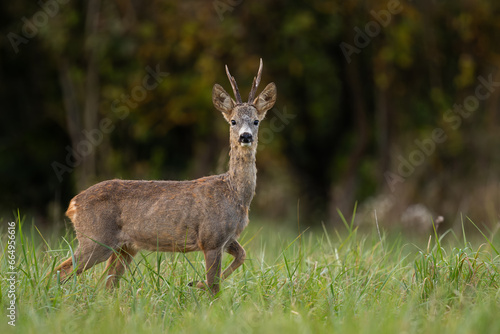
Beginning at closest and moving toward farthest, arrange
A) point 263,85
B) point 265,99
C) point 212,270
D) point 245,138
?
1. point 212,270
2. point 245,138
3. point 265,99
4. point 263,85

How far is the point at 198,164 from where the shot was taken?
51.2 ft

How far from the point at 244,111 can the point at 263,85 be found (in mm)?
8196

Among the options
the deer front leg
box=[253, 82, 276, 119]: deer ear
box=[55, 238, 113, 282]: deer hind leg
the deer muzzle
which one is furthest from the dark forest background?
box=[55, 238, 113, 282]: deer hind leg

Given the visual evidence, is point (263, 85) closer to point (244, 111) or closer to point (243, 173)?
point (244, 111)

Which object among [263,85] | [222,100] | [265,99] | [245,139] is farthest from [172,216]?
[263,85]

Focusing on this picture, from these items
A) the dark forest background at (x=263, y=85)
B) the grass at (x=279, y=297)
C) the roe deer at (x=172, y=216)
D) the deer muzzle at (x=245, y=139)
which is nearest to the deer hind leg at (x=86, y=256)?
the roe deer at (x=172, y=216)

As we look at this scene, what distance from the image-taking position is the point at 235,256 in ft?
20.0

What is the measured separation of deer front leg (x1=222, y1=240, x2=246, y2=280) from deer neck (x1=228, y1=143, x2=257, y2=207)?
1.15 feet

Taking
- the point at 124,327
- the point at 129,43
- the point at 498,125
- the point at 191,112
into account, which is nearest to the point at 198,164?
the point at 191,112

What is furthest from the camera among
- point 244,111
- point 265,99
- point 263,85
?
point 263,85

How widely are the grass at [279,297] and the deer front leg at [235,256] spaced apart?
112 mm

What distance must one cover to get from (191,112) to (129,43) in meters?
1.77

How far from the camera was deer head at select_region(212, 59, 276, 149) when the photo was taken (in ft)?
20.0

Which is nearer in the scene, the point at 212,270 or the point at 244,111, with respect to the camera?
the point at 212,270
